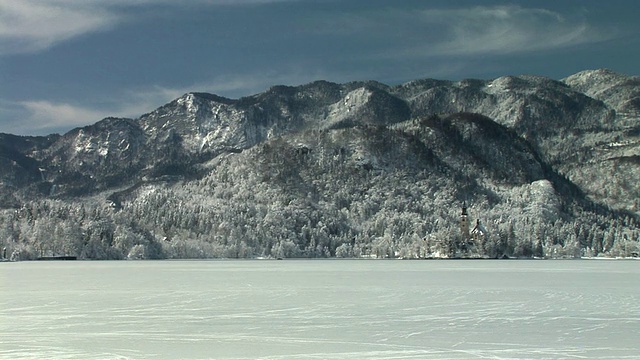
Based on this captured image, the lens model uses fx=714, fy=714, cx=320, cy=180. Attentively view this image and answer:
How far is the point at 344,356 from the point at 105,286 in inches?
2293

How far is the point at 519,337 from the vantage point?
131 ft

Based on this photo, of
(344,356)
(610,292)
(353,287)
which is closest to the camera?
(344,356)

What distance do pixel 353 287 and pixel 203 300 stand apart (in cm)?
2427

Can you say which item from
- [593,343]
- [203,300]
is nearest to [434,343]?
[593,343]

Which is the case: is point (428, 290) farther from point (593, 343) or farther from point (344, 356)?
point (344, 356)

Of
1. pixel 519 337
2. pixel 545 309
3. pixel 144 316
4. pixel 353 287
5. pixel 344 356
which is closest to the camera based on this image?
pixel 344 356

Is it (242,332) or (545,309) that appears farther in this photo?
(545,309)

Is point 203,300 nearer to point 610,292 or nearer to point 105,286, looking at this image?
point 105,286

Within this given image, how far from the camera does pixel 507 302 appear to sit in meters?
62.0

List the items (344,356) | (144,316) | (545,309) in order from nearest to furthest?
1. (344,356)
2. (144,316)
3. (545,309)

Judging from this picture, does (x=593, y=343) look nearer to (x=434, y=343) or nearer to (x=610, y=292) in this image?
(x=434, y=343)

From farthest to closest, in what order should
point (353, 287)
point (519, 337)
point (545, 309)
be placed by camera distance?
point (353, 287), point (545, 309), point (519, 337)

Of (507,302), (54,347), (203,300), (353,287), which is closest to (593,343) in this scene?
(507,302)

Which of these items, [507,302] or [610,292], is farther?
[610,292]
